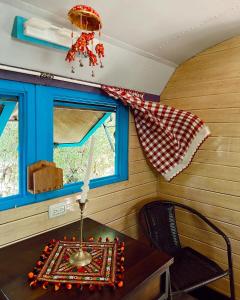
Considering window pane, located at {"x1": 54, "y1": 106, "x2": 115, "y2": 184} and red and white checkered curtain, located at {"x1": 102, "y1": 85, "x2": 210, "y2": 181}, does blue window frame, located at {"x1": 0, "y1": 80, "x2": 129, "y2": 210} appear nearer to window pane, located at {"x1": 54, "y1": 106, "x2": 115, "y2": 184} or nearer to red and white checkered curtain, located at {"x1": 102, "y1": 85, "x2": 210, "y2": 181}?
window pane, located at {"x1": 54, "y1": 106, "x2": 115, "y2": 184}

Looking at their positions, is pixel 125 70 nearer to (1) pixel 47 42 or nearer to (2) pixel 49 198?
(1) pixel 47 42

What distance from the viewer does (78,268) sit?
38.8 inches

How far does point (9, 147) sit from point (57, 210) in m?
0.51

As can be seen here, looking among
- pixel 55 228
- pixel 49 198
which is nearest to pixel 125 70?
pixel 49 198

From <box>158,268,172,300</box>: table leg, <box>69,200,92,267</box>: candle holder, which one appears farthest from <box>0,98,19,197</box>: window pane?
<box>158,268,172,300</box>: table leg

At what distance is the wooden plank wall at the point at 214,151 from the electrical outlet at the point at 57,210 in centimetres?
112

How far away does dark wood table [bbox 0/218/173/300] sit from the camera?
859mm

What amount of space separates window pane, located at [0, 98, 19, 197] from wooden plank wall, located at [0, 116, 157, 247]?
0.18 meters

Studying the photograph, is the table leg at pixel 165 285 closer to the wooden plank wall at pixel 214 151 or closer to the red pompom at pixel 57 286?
the red pompom at pixel 57 286

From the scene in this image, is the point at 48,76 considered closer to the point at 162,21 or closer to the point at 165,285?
the point at 162,21

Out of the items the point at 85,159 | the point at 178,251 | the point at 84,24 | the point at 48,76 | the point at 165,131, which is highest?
the point at 84,24

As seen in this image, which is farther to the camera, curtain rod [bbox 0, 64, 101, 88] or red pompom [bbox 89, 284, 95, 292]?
curtain rod [bbox 0, 64, 101, 88]

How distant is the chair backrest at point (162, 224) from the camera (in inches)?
74.9

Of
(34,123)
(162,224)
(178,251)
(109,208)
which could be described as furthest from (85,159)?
(178,251)
